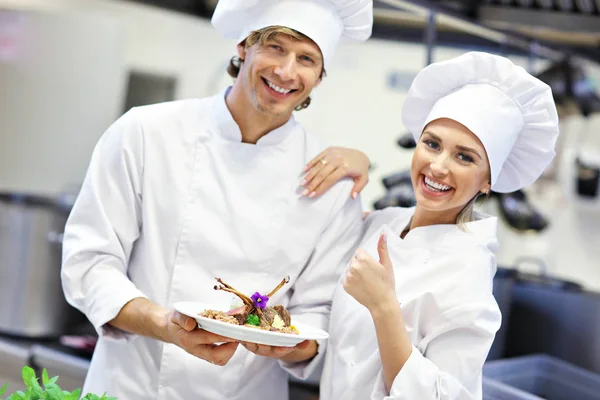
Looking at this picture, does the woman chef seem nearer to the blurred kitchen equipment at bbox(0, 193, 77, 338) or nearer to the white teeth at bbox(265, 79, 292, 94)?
the white teeth at bbox(265, 79, 292, 94)

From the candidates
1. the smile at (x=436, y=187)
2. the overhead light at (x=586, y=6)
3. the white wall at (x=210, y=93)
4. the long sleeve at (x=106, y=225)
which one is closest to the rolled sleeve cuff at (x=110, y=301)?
the long sleeve at (x=106, y=225)

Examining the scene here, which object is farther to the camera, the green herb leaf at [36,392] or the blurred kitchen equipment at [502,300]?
the blurred kitchen equipment at [502,300]

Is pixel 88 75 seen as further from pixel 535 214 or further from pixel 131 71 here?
pixel 535 214

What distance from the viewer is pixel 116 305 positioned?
6.29 ft

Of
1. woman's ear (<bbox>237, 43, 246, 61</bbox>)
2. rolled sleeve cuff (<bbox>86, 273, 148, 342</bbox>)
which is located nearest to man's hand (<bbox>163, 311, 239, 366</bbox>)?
rolled sleeve cuff (<bbox>86, 273, 148, 342</bbox>)

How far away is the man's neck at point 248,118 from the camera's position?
213cm

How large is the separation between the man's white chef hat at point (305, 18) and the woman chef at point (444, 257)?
0.91 feet

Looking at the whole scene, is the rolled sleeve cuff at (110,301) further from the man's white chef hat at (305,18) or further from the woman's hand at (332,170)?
the man's white chef hat at (305,18)

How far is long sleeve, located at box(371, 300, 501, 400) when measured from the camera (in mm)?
1667

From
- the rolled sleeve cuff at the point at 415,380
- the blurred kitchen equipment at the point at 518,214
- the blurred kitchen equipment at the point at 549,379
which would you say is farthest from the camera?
the blurred kitchen equipment at the point at 518,214

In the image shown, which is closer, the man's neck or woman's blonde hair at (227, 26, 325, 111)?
woman's blonde hair at (227, 26, 325, 111)

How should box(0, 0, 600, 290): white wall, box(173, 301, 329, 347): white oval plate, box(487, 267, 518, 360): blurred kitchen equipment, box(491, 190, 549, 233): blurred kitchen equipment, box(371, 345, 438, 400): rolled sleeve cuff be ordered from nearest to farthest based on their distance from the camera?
1. box(173, 301, 329, 347): white oval plate
2. box(371, 345, 438, 400): rolled sleeve cuff
3. box(487, 267, 518, 360): blurred kitchen equipment
4. box(491, 190, 549, 233): blurred kitchen equipment
5. box(0, 0, 600, 290): white wall

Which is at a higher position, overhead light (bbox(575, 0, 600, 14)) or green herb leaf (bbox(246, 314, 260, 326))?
overhead light (bbox(575, 0, 600, 14))

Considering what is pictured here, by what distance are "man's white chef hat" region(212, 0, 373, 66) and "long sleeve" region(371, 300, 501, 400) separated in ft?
2.50
